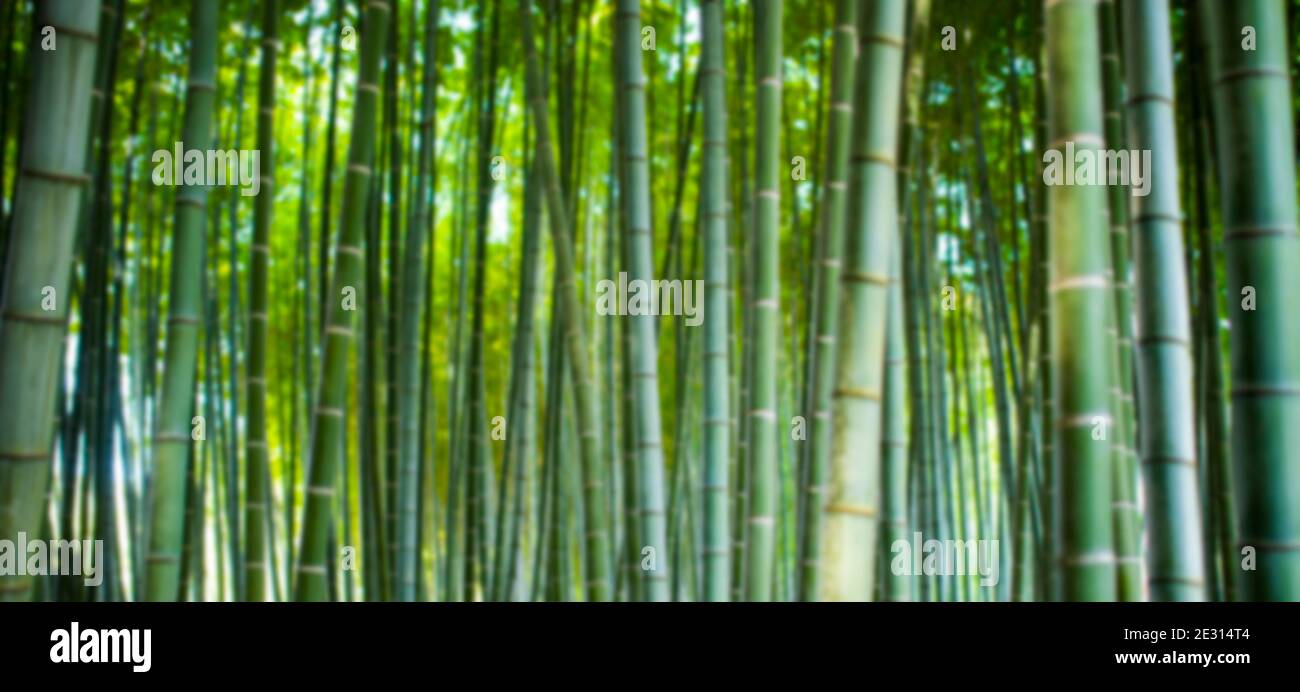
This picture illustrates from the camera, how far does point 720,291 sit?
3174 millimetres

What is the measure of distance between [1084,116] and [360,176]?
165 cm

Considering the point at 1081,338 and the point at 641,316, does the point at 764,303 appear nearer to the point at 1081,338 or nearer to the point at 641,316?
the point at 641,316

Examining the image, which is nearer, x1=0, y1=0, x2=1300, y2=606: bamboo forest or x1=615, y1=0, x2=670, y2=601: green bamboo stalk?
x1=0, y1=0, x2=1300, y2=606: bamboo forest

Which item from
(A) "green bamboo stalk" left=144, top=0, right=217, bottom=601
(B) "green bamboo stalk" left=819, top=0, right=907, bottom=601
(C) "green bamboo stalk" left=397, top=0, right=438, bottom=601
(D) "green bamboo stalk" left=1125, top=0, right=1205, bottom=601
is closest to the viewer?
(D) "green bamboo stalk" left=1125, top=0, right=1205, bottom=601

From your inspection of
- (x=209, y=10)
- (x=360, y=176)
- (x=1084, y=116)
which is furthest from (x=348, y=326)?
(x=1084, y=116)

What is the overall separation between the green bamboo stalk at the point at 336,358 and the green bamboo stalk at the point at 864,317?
1229 mm

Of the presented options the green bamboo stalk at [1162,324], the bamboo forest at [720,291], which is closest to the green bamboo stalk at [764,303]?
the bamboo forest at [720,291]

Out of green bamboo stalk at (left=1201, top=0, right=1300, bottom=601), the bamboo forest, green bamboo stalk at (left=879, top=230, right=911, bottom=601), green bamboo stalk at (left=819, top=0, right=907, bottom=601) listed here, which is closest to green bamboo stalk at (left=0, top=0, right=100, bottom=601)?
the bamboo forest

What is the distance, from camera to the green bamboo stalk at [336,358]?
2.60 m

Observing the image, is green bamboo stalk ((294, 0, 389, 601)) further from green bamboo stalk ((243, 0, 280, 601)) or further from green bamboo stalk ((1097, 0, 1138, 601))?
green bamboo stalk ((1097, 0, 1138, 601))

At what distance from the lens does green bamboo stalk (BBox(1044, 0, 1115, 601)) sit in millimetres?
1558

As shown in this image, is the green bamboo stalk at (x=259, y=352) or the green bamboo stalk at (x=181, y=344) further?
the green bamboo stalk at (x=259, y=352)

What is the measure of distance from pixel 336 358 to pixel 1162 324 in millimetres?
1731

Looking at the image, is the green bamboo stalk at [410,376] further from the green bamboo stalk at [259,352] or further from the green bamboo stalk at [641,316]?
the green bamboo stalk at [641,316]
